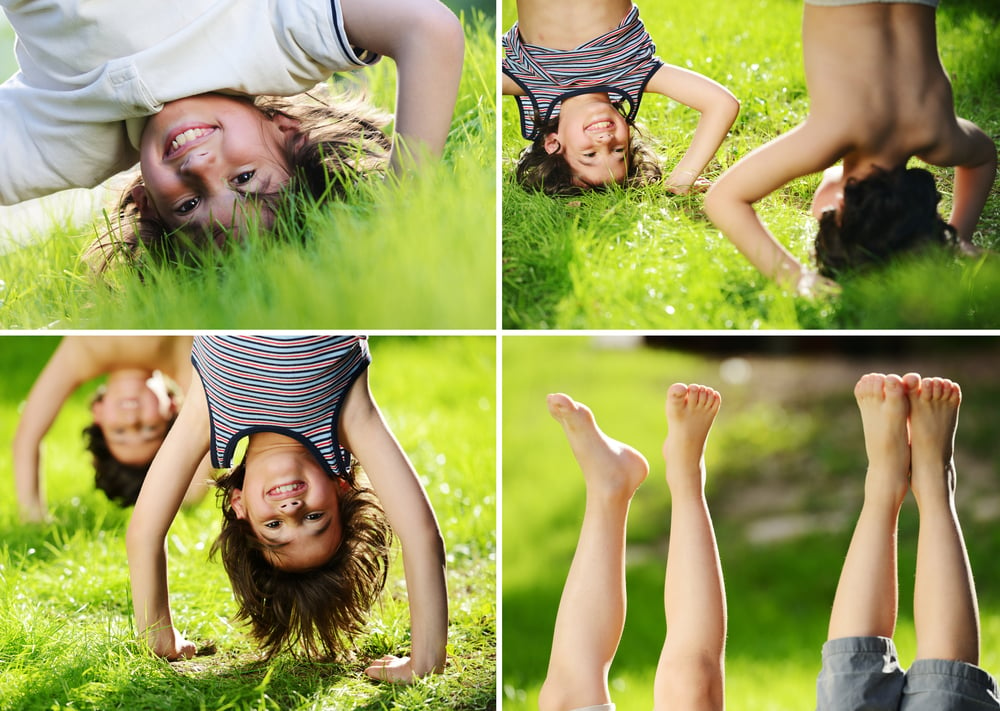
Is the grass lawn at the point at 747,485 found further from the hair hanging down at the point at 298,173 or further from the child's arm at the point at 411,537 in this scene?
the hair hanging down at the point at 298,173

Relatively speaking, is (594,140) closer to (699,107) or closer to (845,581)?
(699,107)

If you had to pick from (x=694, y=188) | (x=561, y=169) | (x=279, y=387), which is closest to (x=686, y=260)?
(x=694, y=188)

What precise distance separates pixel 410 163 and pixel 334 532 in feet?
1.62

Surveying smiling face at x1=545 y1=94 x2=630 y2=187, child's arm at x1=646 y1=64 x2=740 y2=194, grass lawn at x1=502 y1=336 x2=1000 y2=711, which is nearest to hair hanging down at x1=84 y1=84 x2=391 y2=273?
smiling face at x1=545 y1=94 x2=630 y2=187

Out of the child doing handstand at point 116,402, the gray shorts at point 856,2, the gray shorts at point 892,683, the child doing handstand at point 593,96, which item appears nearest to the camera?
the gray shorts at point 892,683

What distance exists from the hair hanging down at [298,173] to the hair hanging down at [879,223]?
0.58 metres

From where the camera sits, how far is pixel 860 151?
4.07 feet

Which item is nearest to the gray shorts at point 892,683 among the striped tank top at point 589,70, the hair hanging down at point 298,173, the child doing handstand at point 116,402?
the striped tank top at point 589,70

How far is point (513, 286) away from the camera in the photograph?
1.28m

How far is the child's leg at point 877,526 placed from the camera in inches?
45.6

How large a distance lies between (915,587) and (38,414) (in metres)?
1.31

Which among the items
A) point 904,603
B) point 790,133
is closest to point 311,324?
point 790,133

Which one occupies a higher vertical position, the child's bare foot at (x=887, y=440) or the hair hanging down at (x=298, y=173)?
the hair hanging down at (x=298, y=173)

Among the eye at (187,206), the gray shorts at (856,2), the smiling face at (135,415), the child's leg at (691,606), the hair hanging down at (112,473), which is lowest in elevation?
the child's leg at (691,606)
